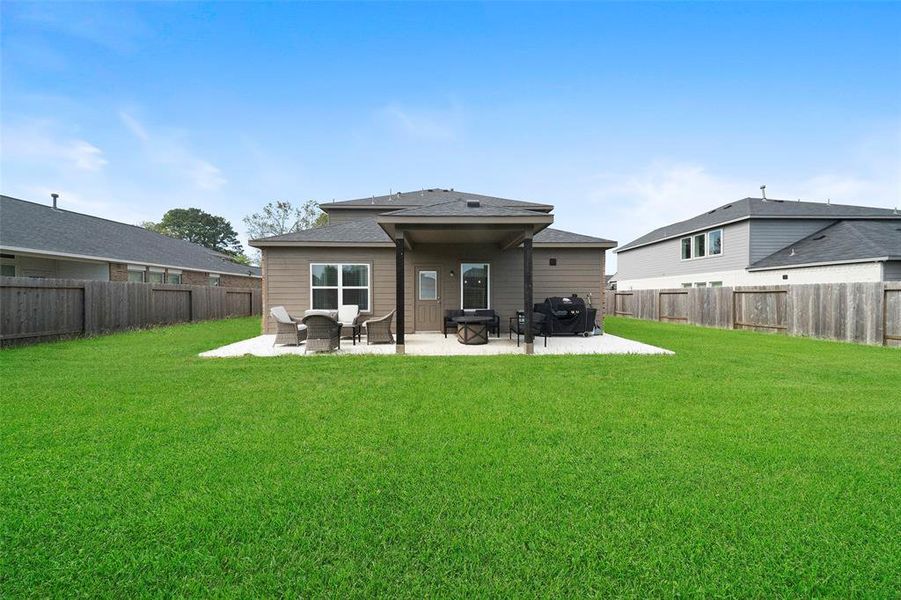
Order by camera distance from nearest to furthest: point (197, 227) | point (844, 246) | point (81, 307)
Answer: point (81, 307)
point (844, 246)
point (197, 227)

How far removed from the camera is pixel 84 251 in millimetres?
14891

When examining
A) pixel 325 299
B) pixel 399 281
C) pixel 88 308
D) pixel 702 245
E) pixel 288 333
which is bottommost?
pixel 288 333

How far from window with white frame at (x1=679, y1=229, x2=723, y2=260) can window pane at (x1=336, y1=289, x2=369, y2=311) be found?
17355mm

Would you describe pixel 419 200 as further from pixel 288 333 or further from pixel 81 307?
pixel 81 307

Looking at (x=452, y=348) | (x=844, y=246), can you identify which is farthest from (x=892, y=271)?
(x=452, y=348)

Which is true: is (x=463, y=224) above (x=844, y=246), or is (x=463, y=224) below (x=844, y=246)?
below

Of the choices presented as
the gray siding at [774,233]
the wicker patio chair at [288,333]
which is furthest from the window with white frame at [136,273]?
the gray siding at [774,233]

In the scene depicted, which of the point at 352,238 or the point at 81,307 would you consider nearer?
the point at 81,307

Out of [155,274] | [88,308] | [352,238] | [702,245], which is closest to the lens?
[88,308]

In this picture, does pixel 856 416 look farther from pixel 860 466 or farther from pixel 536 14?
pixel 536 14

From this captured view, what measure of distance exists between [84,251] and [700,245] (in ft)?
90.6

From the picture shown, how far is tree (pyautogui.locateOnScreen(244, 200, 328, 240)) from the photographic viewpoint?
130 ft

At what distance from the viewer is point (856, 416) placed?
4.18 metres

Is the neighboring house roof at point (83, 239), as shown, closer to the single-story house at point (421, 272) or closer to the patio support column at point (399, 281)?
the single-story house at point (421, 272)
